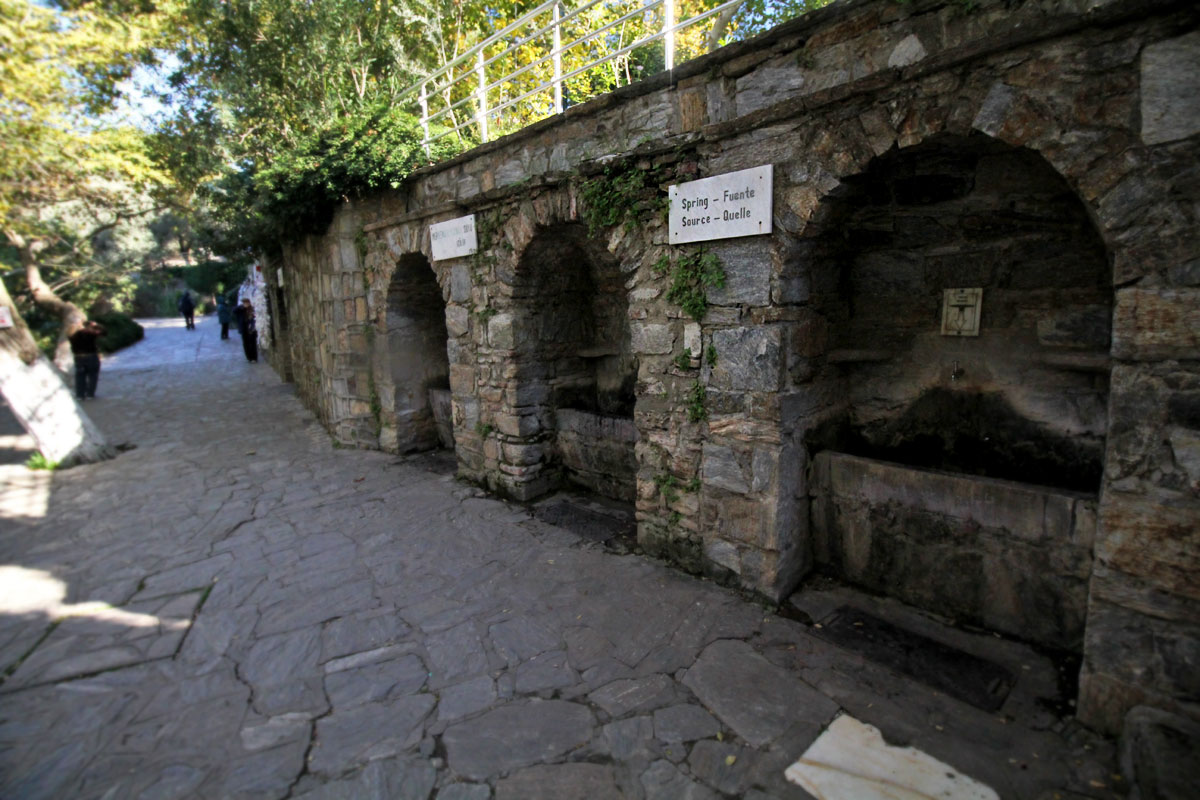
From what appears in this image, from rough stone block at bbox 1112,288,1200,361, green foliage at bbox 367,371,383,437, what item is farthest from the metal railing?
green foliage at bbox 367,371,383,437

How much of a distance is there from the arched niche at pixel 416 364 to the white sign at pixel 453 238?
35.4 inches

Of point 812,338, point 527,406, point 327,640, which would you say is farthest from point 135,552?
point 812,338

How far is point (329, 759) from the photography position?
7.40 ft

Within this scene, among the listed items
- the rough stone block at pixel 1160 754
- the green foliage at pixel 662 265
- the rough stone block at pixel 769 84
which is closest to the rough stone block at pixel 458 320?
the green foliage at pixel 662 265

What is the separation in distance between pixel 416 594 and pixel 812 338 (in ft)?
8.68

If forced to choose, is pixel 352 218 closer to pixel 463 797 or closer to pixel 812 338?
pixel 812 338

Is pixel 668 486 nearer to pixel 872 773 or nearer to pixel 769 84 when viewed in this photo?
pixel 872 773

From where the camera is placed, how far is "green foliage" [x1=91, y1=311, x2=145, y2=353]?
1727 cm

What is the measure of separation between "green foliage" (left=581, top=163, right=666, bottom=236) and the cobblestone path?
209 centimetres

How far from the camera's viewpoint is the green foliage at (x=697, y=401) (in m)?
3.28

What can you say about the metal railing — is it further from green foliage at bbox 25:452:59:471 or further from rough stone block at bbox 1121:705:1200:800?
green foliage at bbox 25:452:59:471

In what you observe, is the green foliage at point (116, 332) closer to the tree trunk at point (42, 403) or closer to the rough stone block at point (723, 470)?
the tree trunk at point (42, 403)

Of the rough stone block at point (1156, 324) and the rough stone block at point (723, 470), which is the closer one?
the rough stone block at point (1156, 324)

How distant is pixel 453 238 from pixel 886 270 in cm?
331
